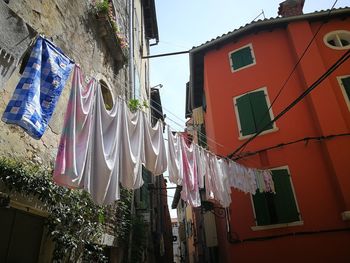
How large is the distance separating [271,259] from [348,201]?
9.42 ft

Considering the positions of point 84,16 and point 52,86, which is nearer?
point 52,86

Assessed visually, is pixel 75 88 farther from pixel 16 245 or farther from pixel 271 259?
pixel 271 259

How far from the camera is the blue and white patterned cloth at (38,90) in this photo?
2875 mm

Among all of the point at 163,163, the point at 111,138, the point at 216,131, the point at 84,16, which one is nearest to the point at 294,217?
the point at 216,131

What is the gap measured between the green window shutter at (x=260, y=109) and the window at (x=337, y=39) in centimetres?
328

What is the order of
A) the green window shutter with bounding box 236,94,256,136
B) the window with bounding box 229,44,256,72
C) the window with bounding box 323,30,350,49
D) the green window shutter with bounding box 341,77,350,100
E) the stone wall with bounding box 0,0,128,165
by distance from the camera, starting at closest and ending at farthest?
the stone wall with bounding box 0,0,128,165 < the green window shutter with bounding box 341,77,350,100 < the green window shutter with bounding box 236,94,256,136 < the window with bounding box 323,30,350,49 < the window with bounding box 229,44,256,72

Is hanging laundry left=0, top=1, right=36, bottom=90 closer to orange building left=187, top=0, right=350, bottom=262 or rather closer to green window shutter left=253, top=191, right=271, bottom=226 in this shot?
orange building left=187, top=0, right=350, bottom=262

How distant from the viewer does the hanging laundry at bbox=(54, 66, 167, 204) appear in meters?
3.44

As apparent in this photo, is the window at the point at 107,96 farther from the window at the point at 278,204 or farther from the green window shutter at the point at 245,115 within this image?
the window at the point at 278,204

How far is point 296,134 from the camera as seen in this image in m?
9.99

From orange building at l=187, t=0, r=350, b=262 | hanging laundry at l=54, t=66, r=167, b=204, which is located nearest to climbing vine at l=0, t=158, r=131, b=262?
hanging laundry at l=54, t=66, r=167, b=204

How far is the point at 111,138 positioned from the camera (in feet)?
14.3

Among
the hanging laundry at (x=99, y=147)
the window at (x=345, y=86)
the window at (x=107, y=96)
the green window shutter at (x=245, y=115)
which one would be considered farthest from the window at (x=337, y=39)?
the hanging laundry at (x=99, y=147)

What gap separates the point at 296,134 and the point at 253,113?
1.69 metres
